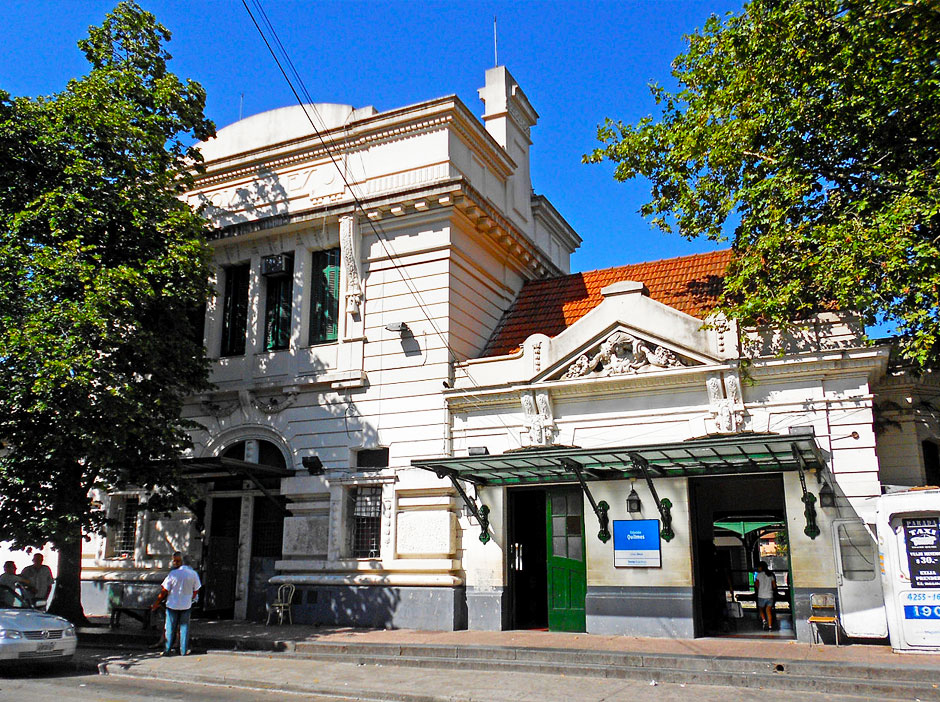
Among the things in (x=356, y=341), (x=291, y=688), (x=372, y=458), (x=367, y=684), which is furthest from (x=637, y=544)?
(x=356, y=341)

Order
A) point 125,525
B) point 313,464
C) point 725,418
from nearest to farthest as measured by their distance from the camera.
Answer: point 725,418 < point 313,464 < point 125,525

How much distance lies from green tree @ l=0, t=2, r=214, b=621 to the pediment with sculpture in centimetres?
836

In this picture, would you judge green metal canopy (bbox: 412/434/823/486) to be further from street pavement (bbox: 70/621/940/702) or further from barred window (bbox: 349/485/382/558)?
street pavement (bbox: 70/621/940/702)

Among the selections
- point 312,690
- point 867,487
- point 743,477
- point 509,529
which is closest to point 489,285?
point 509,529

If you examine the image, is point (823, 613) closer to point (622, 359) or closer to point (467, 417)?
point (622, 359)

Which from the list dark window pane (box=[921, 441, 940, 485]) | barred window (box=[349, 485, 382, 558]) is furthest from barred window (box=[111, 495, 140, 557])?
dark window pane (box=[921, 441, 940, 485])

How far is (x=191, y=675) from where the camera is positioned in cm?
1273

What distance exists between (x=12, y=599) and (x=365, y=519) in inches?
279

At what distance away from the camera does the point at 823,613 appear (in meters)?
13.5

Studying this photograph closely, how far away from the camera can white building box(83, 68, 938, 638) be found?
14.9 metres

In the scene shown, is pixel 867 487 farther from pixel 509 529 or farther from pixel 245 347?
pixel 245 347

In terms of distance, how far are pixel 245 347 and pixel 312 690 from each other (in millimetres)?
11108

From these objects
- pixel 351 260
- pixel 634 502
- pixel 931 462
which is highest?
pixel 351 260

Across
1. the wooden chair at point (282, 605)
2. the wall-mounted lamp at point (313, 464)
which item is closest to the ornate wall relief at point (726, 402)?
the wall-mounted lamp at point (313, 464)
